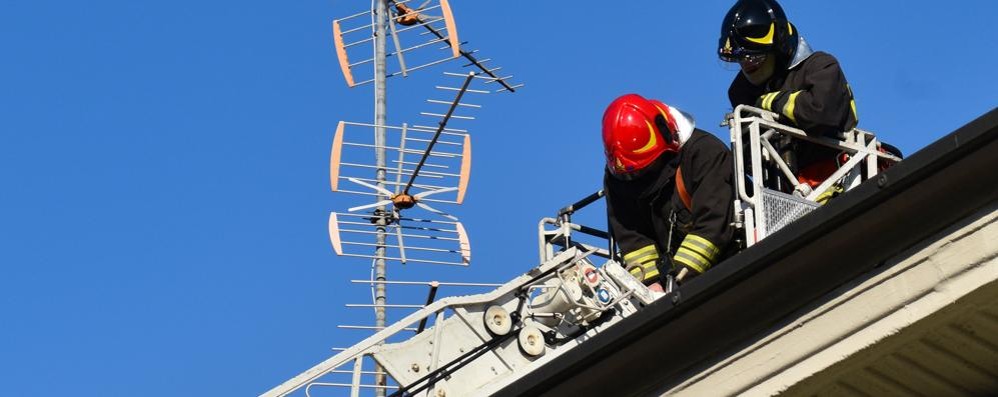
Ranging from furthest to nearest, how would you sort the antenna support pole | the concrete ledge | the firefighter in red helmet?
the antenna support pole, the firefighter in red helmet, the concrete ledge

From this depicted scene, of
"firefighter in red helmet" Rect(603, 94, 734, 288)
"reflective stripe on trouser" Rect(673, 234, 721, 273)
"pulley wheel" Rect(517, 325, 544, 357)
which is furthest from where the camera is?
"firefighter in red helmet" Rect(603, 94, 734, 288)

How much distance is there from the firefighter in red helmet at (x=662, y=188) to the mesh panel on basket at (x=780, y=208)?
0.71m

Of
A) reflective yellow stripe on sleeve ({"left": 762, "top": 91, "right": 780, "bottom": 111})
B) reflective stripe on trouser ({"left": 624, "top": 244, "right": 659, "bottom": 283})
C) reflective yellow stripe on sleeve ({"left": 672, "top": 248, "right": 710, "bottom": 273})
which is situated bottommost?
reflective yellow stripe on sleeve ({"left": 672, "top": 248, "right": 710, "bottom": 273})

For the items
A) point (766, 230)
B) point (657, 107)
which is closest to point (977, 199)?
point (766, 230)

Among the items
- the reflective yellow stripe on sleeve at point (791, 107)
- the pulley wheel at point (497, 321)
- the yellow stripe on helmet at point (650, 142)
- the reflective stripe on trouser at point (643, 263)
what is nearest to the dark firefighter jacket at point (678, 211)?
the reflective stripe on trouser at point (643, 263)

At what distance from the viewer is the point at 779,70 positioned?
38.9 feet

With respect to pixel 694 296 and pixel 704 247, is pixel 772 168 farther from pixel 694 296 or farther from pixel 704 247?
pixel 694 296

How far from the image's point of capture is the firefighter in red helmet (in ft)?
35.8

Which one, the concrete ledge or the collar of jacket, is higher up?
the collar of jacket

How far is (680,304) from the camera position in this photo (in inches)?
296

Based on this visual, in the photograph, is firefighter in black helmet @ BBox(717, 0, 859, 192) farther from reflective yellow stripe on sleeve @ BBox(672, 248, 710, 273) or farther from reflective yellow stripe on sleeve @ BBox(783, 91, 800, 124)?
reflective yellow stripe on sleeve @ BBox(672, 248, 710, 273)

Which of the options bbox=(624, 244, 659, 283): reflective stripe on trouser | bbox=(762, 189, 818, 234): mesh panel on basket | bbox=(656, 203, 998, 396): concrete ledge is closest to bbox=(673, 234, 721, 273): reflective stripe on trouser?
bbox=(762, 189, 818, 234): mesh panel on basket

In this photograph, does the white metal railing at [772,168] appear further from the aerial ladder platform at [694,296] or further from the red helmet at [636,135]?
the red helmet at [636,135]

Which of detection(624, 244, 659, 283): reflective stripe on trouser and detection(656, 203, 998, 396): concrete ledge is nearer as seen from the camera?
detection(656, 203, 998, 396): concrete ledge
